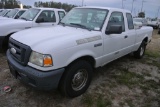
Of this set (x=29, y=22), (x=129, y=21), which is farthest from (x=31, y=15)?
(x=129, y=21)

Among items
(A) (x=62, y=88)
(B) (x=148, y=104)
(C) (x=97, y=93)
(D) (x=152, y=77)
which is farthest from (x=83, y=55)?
(D) (x=152, y=77)

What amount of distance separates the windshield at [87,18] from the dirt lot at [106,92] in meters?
1.42

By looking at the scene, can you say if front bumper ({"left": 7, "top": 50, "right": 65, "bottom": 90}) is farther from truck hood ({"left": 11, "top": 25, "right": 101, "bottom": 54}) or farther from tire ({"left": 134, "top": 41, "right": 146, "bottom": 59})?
tire ({"left": 134, "top": 41, "right": 146, "bottom": 59})

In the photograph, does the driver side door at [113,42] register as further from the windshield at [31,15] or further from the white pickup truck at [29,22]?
the windshield at [31,15]

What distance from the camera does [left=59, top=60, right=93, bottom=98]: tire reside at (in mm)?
3253

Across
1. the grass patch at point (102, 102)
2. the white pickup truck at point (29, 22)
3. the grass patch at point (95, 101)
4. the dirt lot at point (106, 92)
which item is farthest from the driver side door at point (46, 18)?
the grass patch at point (102, 102)

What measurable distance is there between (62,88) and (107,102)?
0.97 m

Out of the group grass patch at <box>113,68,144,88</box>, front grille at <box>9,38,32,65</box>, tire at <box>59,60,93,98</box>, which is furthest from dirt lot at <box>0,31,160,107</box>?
front grille at <box>9,38,32,65</box>

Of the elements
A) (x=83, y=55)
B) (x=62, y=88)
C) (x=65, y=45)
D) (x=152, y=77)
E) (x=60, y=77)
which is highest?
(x=65, y=45)

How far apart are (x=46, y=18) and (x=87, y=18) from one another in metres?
3.73

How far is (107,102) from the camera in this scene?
3514 millimetres

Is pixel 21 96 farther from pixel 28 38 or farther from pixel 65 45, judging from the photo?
pixel 65 45

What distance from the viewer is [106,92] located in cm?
392

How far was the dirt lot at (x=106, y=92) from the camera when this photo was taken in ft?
11.3
